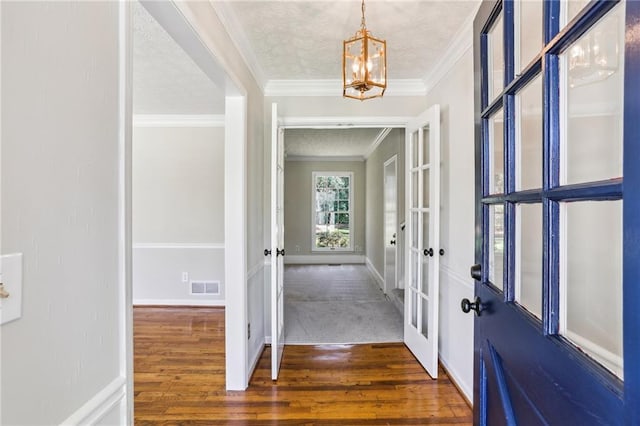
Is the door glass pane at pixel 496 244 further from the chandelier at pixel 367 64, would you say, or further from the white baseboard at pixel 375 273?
the white baseboard at pixel 375 273

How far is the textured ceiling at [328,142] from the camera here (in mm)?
5078

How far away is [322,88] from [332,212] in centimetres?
484

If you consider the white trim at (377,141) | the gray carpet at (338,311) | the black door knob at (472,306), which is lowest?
the gray carpet at (338,311)

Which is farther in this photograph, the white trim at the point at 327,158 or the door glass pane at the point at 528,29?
the white trim at the point at 327,158

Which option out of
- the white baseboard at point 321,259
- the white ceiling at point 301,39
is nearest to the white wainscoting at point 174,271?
the white ceiling at point 301,39

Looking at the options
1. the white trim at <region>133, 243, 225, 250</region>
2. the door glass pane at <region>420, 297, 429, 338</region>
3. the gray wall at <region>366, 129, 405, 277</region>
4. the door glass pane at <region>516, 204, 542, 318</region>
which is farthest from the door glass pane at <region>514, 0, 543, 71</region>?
the white trim at <region>133, 243, 225, 250</region>

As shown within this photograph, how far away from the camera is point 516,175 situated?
0.89 metres

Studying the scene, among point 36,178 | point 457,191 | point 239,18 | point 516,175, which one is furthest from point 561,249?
point 239,18

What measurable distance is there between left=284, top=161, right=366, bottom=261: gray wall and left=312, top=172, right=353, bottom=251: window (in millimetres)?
121

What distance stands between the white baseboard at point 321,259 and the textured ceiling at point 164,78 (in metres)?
4.29

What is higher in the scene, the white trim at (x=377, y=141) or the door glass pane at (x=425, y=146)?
the white trim at (x=377, y=141)

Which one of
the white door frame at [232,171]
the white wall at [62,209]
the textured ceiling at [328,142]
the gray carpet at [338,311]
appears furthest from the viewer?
the textured ceiling at [328,142]

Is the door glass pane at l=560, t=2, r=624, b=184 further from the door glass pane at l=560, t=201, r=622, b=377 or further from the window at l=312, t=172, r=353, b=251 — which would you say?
the window at l=312, t=172, r=353, b=251

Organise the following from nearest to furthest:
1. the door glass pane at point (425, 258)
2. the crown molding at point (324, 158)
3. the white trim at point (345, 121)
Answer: the door glass pane at point (425, 258) < the white trim at point (345, 121) < the crown molding at point (324, 158)
